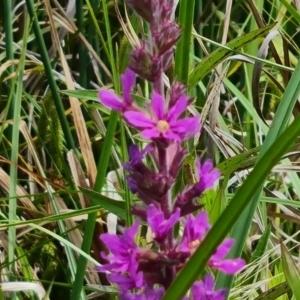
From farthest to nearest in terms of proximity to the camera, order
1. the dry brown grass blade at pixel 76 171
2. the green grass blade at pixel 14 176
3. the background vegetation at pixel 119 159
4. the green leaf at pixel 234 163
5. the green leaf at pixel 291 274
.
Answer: the dry brown grass blade at pixel 76 171
the green grass blade at pixel 14 176
the green leaf at pixel 234 163
the background vegetation at pixel 119 159
the green leaf at pixel 291 274

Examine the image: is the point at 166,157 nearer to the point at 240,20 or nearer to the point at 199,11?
the point at 199,11

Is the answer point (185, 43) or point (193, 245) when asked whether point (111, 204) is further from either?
point (193, 245)

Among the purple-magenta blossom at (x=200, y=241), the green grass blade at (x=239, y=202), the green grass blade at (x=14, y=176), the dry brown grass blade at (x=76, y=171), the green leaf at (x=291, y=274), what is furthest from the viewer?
the dry brown grass blade at (x=76, y=171)

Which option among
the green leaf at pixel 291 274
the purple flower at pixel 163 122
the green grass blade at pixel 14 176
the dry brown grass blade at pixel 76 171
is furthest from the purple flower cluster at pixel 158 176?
the dry brown grass blade at pixel 76 171

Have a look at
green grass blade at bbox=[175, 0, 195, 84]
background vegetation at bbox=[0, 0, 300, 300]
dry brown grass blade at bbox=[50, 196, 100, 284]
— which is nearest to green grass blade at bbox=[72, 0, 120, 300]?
background vegetation at bbox=[0, 0, 300, 300]

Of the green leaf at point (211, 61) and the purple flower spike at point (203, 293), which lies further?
the green leaf at point (211, 61)

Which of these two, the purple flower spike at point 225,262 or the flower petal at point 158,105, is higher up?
the flower petal at point 158,105

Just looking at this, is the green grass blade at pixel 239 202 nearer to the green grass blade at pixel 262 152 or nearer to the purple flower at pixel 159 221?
the purple flower at pixel 159 221

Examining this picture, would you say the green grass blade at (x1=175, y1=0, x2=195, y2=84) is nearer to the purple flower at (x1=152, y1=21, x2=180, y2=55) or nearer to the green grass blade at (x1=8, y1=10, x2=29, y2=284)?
the purple flower at (x1=152, y1=21, x2=180, y2=55)

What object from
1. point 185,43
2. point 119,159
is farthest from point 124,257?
point 119,159
